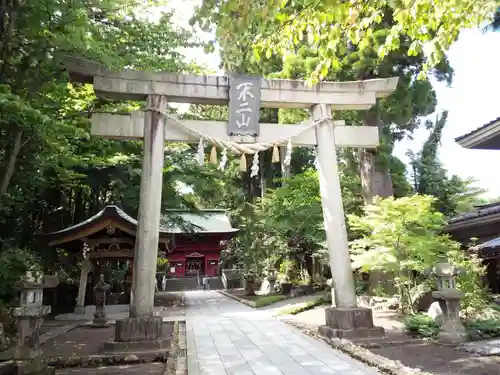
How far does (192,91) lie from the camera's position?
25.6ft

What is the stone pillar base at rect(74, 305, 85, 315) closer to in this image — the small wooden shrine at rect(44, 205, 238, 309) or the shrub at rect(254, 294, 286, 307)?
the small wooden shrine at rect(44, 205, 238, 309)

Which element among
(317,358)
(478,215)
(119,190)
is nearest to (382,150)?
(478,215)

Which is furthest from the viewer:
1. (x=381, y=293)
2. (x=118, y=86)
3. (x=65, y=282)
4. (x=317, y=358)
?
(x=65, y=282)

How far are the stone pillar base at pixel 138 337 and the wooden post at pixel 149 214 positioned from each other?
0.15 metres

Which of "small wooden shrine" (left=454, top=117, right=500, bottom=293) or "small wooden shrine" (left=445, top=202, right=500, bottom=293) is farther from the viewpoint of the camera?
"small wooden shrine" (left=445, top=202, right=500, bottom=293)

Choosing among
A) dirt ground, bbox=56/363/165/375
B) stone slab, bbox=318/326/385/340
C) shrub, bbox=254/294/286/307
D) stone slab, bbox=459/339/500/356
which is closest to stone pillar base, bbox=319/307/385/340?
stone slab, bbox=318/326/385/340

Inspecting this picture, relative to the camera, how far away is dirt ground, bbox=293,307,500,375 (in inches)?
203

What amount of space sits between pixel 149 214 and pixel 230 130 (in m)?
2.35

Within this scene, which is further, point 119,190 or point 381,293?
point 119,190

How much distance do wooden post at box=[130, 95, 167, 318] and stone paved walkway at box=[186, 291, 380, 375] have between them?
121cm

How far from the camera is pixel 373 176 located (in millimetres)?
12258

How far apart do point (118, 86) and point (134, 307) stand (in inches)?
161

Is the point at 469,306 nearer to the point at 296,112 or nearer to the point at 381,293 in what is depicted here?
the point at 381,293

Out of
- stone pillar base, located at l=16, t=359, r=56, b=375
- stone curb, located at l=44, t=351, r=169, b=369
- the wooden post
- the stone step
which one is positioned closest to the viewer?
stone pillar base, located at l=16, t=359, r=56, b=375
